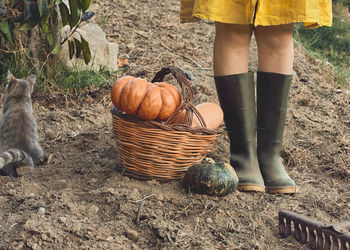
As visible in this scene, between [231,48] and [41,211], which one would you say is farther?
[231,48]

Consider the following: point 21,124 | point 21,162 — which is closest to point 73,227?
point 21,162

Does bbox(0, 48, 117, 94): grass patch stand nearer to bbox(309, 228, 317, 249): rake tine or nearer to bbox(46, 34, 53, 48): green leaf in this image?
bbox(46, 34, 53, 48): green leaf

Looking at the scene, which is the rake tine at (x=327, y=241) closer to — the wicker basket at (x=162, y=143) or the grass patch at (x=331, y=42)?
the wicker basket at (x=162, y=143)

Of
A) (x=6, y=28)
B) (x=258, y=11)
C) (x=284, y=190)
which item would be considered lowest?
(x=284, y=190)

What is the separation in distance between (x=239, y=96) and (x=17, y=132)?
1375 mm

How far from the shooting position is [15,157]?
281 centimetres

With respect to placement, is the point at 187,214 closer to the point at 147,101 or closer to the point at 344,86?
the point at 147,101

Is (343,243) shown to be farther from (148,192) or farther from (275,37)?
(275,37)

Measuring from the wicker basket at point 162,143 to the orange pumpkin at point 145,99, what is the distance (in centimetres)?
4

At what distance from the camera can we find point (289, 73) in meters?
2.60

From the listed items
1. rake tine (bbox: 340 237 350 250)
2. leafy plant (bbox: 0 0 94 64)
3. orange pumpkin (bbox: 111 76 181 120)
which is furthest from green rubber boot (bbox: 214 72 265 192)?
leafy plant (bbox: 0 0 94 64)

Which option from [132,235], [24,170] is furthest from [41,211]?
[24,170]

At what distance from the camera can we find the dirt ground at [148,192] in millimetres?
2109

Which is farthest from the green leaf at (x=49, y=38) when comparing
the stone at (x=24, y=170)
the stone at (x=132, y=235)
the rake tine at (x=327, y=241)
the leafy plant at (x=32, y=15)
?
the rake tine at (x=327, y=241)
